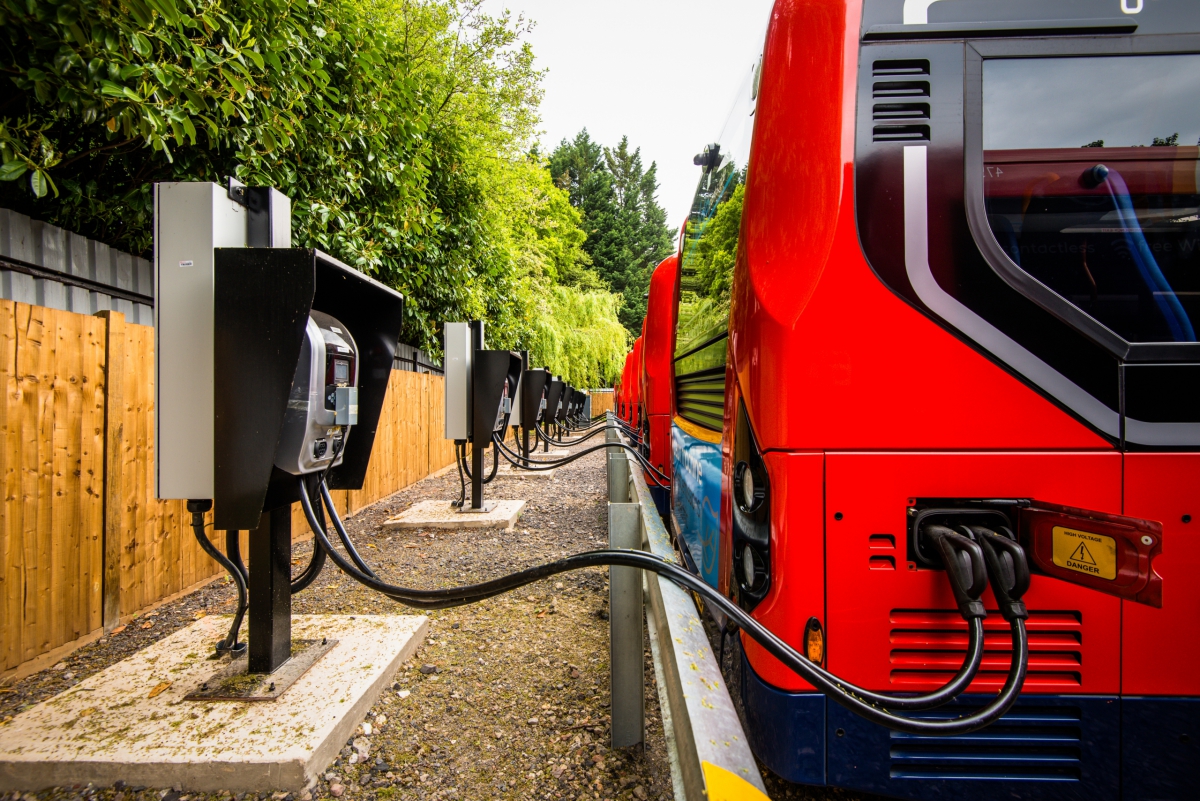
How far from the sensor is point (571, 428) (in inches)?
963

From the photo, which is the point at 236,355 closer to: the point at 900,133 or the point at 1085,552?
the point at 900,133

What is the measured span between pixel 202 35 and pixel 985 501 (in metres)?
4.62

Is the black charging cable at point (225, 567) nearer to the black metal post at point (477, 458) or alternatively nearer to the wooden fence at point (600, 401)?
the black metal post at point (477, 458)

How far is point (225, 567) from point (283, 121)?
2.96 m

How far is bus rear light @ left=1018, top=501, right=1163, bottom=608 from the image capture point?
4.07 ft

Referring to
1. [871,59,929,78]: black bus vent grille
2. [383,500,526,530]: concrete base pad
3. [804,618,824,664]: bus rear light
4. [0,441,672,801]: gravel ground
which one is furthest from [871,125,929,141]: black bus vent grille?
[383,500,526,530]: concrete base pad

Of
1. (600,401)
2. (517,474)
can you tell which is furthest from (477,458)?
(600,401)

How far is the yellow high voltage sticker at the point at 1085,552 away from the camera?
1.30 meters

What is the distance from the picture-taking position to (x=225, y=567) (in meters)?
2.68

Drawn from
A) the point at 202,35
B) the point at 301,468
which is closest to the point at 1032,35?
the point at 301,468

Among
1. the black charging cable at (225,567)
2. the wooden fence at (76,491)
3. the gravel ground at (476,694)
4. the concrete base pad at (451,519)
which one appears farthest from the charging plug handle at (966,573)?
the concrete base pad at (451,519)

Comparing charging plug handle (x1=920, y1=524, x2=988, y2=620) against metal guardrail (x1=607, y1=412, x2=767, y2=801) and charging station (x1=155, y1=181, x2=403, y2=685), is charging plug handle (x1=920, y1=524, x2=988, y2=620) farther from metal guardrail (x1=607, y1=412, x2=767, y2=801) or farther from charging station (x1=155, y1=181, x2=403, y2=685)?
charging station (x1=155, y1=181, x2=403, y2=685)

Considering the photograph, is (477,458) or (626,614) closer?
(626,614)

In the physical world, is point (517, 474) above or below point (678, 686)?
below
